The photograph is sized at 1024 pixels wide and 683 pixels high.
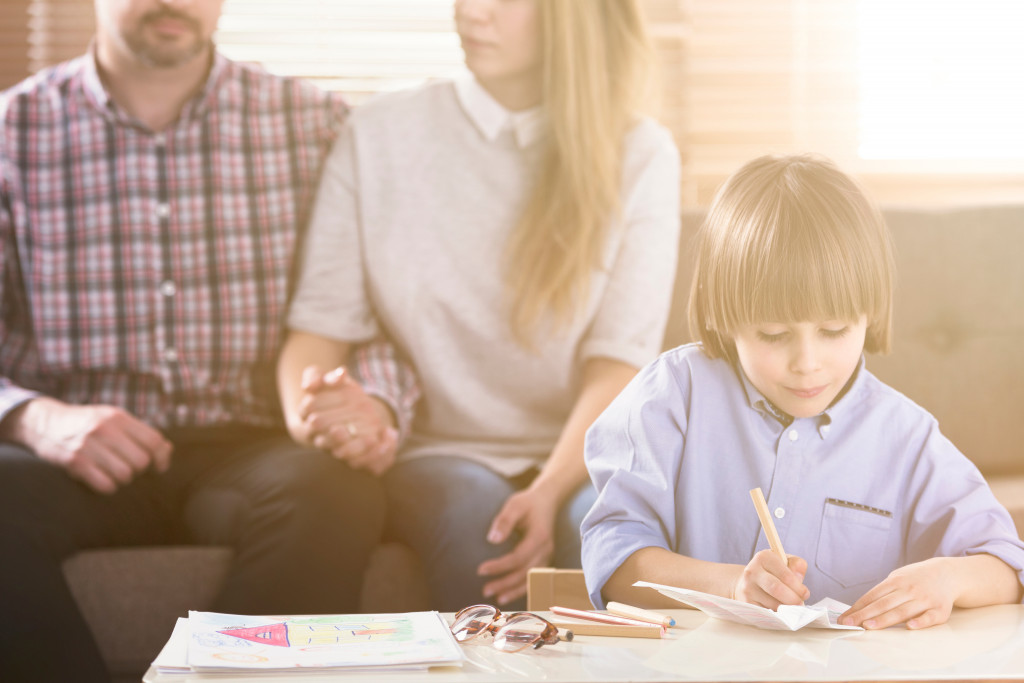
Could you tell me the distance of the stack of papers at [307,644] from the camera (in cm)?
60

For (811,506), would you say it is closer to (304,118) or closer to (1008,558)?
(1008,558)

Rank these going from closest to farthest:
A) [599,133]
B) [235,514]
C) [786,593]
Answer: [786,593] < [235,514] < [599,133]

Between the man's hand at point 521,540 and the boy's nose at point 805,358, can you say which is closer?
the boy's nose at point 805,358

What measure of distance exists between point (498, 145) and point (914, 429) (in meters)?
0.78

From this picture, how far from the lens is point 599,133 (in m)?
1.37

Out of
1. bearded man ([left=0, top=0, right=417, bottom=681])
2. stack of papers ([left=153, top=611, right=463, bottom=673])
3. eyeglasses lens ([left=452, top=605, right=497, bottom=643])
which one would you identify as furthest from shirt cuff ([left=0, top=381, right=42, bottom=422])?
eyeglasses lens ([left=452, top=605, right=497, bottom=643])

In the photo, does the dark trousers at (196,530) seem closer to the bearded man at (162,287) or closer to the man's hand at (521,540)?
the bearded man at (162,287)

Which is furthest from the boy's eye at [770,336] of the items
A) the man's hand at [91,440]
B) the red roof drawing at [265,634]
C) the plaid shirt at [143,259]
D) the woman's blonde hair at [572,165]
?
the man's hand at [91,440]

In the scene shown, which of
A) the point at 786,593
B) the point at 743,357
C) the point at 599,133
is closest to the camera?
the point at 786,593

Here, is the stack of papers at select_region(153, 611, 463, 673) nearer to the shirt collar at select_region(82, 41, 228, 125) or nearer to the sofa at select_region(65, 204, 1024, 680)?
the sofa at select_region(65, 204, 1024, 680)

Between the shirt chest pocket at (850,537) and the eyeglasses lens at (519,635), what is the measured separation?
28cm

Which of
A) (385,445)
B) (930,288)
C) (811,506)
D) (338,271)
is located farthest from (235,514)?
(930,288)

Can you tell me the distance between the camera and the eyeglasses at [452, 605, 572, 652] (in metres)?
0.65

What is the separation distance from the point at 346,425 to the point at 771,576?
2.30 feet
